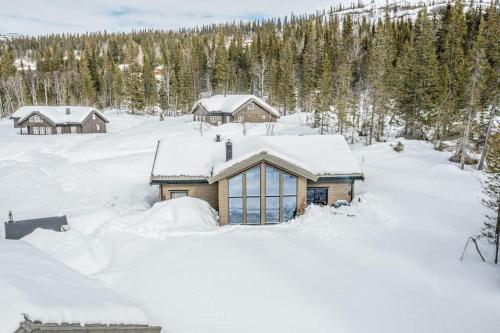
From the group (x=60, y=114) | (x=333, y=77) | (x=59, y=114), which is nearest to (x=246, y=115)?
(x=333, y=77)

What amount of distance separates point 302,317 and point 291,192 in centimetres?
947

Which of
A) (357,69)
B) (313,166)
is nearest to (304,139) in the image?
(313,166)

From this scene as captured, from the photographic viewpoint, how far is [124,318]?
8.39m

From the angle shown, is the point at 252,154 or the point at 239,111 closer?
the point at 252,154

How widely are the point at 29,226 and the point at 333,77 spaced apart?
172ft

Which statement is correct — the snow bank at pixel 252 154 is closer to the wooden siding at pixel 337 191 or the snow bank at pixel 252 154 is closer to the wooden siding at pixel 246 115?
the wooden siding at pixel 337 191

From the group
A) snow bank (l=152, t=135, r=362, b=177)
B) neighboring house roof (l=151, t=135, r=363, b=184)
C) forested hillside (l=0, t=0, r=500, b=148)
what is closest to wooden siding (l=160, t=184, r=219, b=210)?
neighboring house roof (l=151, t=135, r=363, b=184)

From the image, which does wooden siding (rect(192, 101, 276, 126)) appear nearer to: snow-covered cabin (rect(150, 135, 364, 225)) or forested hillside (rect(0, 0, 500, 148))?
forested hillside (rect(0, 0, 500, 148))

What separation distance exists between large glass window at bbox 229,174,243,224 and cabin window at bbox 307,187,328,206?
13.2 feet

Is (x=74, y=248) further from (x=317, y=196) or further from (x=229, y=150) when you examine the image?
(x=317, y=196)

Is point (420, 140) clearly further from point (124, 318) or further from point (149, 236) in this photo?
→ point (124, 318)

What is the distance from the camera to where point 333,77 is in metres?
60.6

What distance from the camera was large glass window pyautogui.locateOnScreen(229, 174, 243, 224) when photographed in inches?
786

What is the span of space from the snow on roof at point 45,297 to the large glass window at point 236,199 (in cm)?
1064
